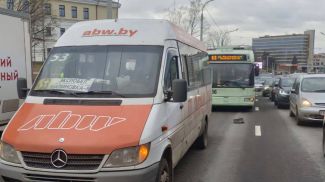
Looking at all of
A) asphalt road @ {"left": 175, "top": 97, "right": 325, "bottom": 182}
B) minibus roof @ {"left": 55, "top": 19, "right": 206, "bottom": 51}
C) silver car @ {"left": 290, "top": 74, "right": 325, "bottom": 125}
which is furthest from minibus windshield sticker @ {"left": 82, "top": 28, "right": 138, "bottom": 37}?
silver car @ {"left": 290, "top": 74, "right": 325, "bottom": 125}

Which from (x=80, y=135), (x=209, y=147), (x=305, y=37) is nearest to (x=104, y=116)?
(x=80, y=135)

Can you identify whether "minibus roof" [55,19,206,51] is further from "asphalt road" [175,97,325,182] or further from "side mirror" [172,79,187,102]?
"asphalt road" [175,97,325,182]

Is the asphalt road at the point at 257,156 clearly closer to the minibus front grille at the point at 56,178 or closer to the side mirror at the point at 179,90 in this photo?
the side mirror at the point at 179,90

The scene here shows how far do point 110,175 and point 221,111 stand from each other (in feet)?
52.2

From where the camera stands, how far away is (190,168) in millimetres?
8195

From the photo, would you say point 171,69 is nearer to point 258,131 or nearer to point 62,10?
point 258,131

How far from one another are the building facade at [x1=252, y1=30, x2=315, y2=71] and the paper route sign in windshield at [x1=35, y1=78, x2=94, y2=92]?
111m

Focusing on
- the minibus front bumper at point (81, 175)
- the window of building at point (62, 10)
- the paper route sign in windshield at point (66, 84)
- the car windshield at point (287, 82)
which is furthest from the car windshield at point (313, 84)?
the window of building at point (62, 10)

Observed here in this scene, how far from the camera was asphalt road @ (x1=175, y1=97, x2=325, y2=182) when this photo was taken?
25.1 feet

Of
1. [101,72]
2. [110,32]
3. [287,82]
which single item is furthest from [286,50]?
[101,72]

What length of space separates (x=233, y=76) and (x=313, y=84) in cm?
518

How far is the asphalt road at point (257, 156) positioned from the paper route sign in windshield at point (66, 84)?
244 cm

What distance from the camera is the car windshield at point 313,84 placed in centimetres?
1498

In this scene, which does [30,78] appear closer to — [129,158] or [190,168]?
[190,168]
